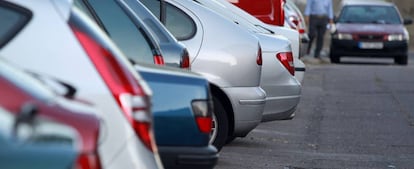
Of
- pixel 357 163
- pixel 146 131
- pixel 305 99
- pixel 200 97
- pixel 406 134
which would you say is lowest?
pixel 305 99

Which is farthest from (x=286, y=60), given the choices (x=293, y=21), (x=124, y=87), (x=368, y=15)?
(x=368, y=15)

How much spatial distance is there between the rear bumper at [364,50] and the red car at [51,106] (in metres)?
23.6

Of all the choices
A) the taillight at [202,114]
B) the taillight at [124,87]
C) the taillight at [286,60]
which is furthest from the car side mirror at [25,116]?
the taillight at [286,60]

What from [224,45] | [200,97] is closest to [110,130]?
[200,97]

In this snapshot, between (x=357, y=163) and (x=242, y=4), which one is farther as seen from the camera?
(x=242, y=4)

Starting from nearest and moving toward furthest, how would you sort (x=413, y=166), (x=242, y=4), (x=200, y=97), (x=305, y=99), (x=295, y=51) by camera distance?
1. (x=200, y=97)
2. (x=413, y=166)
3. (x=295, y=51)
4. (x=242, y=4)
5. (x=305, y=99)

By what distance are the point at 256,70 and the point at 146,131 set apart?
536cm

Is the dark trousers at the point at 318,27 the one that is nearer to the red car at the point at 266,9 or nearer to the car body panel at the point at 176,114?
the red car at the point at 266,9

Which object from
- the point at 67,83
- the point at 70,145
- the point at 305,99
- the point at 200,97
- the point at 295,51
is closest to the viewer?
the point at 70,145

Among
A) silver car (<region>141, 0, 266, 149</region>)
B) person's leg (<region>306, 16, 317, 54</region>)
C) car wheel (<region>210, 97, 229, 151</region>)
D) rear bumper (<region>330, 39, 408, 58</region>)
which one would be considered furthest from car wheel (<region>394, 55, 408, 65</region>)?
car wheel (<region>210, 97, 229, 151</region>)

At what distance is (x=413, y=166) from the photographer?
384 inches

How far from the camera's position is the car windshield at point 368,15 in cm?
2811

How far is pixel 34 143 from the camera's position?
3.92m

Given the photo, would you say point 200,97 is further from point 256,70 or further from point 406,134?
point 406,134
